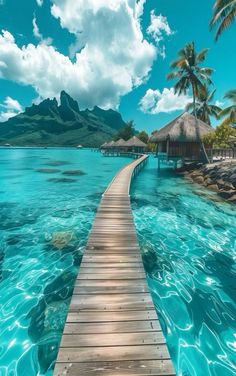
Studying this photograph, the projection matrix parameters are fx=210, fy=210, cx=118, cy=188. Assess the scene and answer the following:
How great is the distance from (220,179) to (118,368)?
1578cm

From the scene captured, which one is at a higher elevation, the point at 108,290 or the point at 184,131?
the point at 184,131

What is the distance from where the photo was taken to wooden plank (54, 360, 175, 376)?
2.37 meters

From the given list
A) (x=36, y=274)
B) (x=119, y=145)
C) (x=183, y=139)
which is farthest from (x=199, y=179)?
(x=119, y=145)

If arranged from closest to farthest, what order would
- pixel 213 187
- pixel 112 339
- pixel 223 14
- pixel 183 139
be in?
1. pixel 112 339
2. pixel 223 14
3. pixel 213 187
4. pixel 183 139

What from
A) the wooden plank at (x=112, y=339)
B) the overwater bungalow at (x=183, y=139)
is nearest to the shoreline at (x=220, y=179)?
the overwater bungalow at (x=183, y=139)

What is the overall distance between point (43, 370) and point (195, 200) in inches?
448

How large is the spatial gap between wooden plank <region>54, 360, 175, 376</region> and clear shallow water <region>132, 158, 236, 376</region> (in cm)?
140

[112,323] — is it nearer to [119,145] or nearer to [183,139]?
[183,139]

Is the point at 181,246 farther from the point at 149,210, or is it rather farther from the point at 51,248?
the point at 51,248

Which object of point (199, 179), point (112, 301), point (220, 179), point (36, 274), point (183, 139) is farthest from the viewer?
point (183, 139)

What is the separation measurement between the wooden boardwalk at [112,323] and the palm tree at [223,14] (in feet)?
46.6

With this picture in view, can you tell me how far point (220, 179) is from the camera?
15.9m

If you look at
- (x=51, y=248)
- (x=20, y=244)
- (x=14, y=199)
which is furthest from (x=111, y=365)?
(x=14, y=199)

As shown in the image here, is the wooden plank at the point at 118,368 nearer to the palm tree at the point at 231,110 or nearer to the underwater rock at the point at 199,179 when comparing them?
the underwater rock at the point at 199,179
